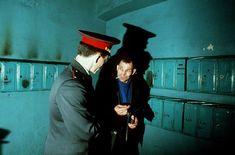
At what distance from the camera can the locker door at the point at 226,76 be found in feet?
7.83

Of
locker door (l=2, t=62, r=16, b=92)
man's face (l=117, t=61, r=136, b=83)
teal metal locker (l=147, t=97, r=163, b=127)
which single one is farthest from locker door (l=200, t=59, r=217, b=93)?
locker door (l=2, t=62, r=16, b=92)

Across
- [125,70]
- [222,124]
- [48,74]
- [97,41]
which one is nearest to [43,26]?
[48,74]

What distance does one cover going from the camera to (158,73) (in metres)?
3.12

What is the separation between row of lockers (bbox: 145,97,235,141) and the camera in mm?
2418

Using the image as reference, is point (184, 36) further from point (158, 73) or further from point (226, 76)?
point (226, 76)

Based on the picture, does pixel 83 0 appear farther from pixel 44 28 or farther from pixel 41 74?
pixel 41 74

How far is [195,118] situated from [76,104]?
67.3 inches

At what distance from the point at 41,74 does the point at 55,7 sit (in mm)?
1079

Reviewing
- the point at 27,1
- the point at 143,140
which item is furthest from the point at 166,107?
the point at 27,1

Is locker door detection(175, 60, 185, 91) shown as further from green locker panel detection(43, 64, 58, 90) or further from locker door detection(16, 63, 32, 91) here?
locker door detection(16, 63, 32, 91)

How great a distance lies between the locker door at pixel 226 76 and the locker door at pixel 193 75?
280mm

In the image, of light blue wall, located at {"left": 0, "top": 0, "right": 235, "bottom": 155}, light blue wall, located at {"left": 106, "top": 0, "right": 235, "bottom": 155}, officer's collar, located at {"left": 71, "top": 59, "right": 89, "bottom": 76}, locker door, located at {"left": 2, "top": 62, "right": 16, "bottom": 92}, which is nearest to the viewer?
officer's collar, located at {"left": 71, "top": 59, "right": 89, "bottom": 76}

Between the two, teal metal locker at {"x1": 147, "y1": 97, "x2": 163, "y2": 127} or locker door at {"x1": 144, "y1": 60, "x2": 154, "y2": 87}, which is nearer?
teal metal locker at {"x1": 147, "y1": 97, "x2": 163, "y2": 127}

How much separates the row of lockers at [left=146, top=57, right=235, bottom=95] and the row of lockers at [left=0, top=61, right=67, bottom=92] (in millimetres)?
1518
